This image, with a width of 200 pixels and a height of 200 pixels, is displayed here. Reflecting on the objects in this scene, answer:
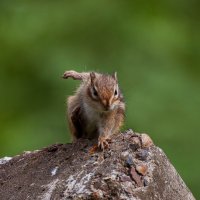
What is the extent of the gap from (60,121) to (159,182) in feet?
23.5

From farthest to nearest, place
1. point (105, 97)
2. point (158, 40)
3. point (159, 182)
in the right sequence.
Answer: point (158, 40), point (105, 97), point (159, 182)

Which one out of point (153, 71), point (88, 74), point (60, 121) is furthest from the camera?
point (153, 71)

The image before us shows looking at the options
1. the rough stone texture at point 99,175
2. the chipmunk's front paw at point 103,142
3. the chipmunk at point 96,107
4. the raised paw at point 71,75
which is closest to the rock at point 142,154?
the rough stone texture at point 99,175

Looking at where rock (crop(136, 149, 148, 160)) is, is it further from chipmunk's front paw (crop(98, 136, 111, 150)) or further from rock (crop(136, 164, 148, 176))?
chipmunk's front paw (crop(98, 136, 111, 150))

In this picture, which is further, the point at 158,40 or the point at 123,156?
the point at 158,40

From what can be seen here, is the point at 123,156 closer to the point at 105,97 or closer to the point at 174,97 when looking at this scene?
the point at 105,97

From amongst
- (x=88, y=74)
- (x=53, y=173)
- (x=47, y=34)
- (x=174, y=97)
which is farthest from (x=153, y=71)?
(x=53, y=173)

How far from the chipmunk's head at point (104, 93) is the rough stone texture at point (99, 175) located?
1.15 feet

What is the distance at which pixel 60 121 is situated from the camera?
56.3 feet

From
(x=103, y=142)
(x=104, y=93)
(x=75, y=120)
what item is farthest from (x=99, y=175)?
(x=75, y=120)

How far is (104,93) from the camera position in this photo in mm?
10867

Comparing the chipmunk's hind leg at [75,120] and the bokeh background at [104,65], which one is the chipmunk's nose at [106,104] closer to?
the chipmunk's hind leg at [75,120]

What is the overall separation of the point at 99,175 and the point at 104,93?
1.10 m

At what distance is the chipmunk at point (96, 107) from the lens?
10.9 metres
